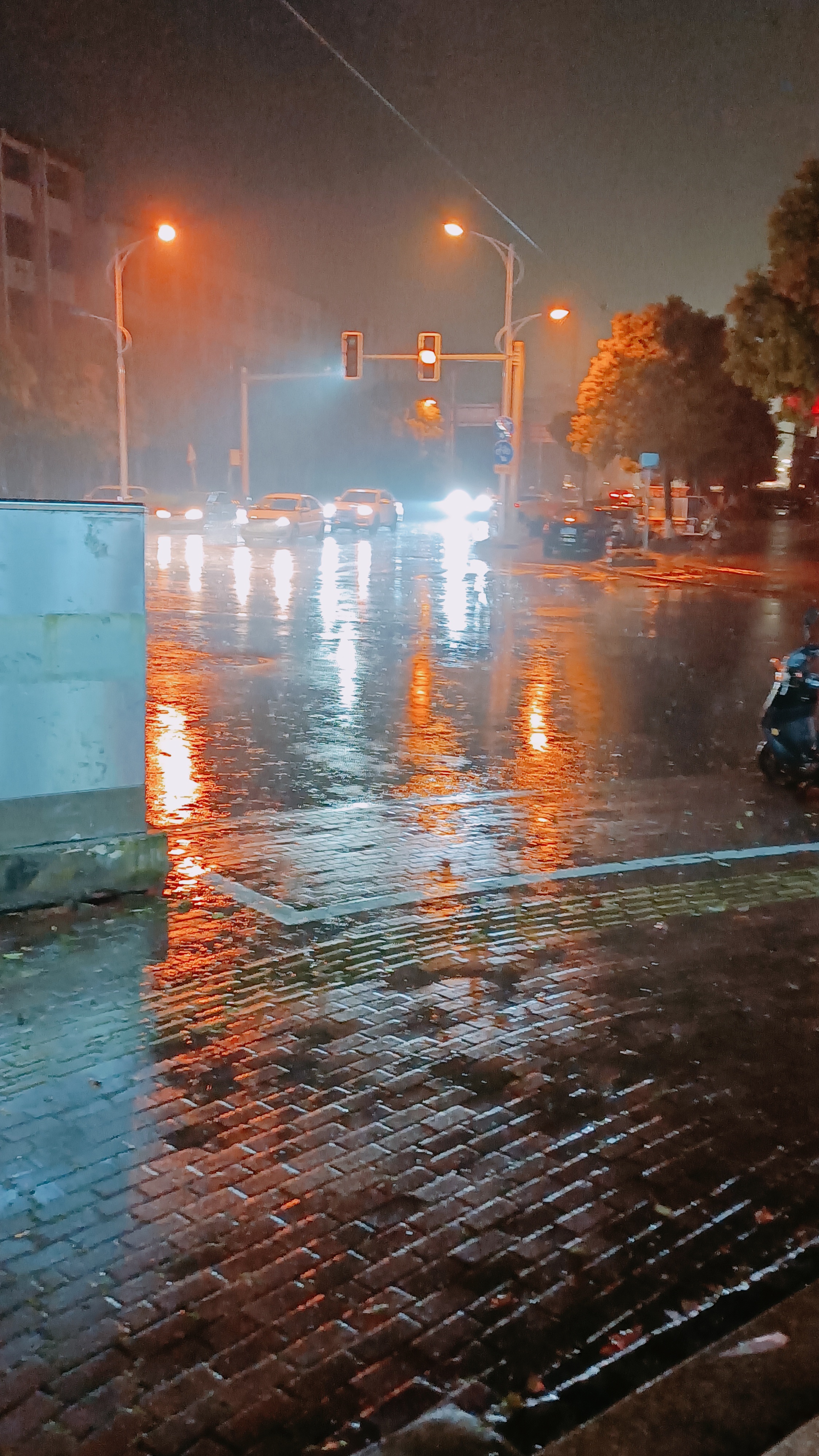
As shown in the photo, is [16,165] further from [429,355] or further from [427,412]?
[427,412]

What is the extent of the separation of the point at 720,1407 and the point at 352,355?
112 ft

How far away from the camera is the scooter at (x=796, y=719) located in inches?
360

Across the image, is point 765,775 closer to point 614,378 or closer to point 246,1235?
point 246,1235

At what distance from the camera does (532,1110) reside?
4309 mm

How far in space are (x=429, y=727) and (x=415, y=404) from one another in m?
87.2

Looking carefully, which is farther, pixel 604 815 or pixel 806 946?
pixel 604 815

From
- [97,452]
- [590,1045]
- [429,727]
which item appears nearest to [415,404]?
[97,452]

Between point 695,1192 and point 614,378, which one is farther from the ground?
point 614,378

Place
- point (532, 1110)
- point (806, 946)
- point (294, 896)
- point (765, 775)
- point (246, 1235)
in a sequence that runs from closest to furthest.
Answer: point (246, 1235) → point (532, 1110) → point (806, 946) → point (294, 896) → point (765, 775)

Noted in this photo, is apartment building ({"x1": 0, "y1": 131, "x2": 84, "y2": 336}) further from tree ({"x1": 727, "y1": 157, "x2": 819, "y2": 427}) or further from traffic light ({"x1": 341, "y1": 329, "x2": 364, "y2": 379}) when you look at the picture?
tree ({"x1": 727, "y1": 157, "x2": 819, "y2": 427})

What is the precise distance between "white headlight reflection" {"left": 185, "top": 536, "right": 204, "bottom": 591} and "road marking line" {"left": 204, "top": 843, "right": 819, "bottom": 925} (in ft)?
59.4

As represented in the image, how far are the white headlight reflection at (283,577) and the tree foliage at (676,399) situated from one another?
57.2 feet

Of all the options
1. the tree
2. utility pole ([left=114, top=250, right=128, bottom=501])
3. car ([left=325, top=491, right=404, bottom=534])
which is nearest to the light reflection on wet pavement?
the tree

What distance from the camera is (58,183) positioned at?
5950 cm
